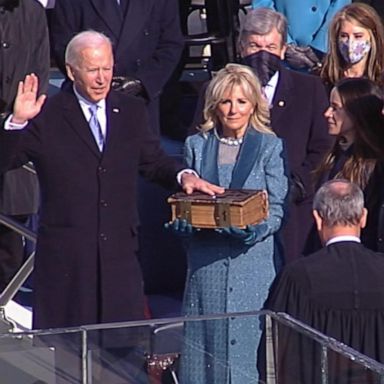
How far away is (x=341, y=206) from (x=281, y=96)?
142 cm

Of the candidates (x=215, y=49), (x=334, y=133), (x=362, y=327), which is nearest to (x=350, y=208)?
(x=362, y=327)

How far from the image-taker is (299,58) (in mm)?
8125

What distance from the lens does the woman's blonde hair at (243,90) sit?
6711 mm

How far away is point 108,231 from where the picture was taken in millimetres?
6738

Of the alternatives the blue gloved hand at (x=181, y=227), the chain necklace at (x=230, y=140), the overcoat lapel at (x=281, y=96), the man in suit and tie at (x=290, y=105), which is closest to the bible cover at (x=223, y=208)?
the blue gloved hand at (x=181, y=227)

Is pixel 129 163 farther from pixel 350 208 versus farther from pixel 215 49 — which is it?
pixel 215 49

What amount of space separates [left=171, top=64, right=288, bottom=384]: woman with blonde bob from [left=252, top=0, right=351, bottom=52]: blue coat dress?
1.73 meters

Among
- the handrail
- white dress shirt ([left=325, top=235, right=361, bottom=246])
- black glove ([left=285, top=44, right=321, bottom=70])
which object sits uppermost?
black glove ([left=285, top=44, right=321, bottom=70])

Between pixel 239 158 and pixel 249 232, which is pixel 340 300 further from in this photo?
pixel 239 158

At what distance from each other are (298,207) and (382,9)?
2.99 meters

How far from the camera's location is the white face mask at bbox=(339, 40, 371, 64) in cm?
753

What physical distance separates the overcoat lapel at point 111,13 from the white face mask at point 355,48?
3.85 feet

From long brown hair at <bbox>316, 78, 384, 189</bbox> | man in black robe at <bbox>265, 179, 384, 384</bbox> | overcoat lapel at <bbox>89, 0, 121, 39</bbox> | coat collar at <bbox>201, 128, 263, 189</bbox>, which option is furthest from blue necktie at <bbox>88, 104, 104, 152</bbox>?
man in black robe at <bbox>265, 179, 384, 384</bbox>

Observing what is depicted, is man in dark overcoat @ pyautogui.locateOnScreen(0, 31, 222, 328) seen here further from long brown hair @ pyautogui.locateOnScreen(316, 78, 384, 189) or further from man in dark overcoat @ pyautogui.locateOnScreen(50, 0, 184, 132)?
man in dark overcoat @ pyautogui.locateOnScreen(50, 0, 184, 132)
